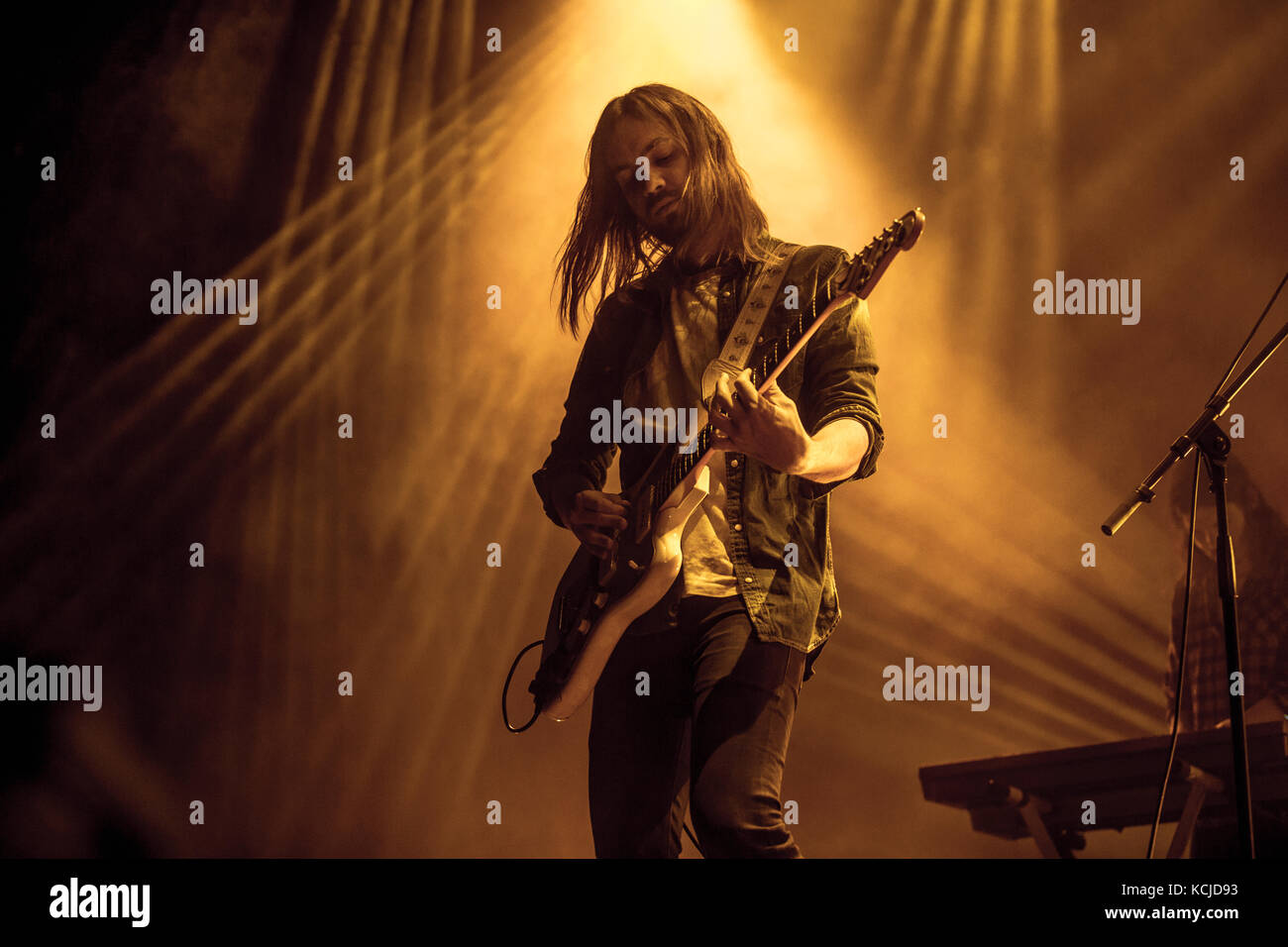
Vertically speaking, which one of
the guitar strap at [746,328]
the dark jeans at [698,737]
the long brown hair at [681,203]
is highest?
the long brown hair at [681,203]

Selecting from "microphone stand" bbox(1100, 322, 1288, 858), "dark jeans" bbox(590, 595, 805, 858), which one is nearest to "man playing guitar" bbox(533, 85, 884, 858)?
"dark jeans" bbox(590, 595, 805, 858)

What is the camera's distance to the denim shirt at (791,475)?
187 centimetres

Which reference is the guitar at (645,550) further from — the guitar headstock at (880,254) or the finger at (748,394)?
the finger at (748,394)

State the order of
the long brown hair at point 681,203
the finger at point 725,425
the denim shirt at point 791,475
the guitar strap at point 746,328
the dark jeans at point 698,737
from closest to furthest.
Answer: the dark jeans at point 698,737
the finger at point 725,425
the denim shirt at point 791,475
the guitar strap at point 746,328
the long brown hair at point 681,203

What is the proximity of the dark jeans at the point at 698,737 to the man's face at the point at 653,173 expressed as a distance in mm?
850

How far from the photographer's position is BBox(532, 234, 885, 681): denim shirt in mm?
1866

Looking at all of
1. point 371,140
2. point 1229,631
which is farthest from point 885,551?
point 371,140

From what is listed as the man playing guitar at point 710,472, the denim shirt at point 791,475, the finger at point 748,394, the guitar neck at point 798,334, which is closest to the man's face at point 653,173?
the man playing guitar at point 710,472

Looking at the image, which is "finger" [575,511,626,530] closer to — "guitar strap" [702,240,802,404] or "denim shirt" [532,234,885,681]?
"denim shirt" [532,234,885,681]

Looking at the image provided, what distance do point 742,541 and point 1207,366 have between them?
285 centimetres

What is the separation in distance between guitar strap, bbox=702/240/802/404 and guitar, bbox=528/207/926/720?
0.06 meters

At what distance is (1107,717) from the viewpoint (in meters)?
3.84
